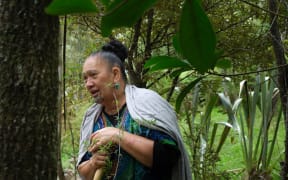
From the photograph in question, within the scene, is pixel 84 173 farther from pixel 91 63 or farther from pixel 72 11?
pixel 72 11

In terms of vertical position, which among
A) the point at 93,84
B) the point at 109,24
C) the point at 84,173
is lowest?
the point at 84,173

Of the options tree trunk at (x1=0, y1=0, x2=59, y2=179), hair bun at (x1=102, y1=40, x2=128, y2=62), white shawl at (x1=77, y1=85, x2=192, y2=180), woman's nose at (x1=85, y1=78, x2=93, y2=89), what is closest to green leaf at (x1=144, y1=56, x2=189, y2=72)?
tree trunk at (x1=0, y1=0, x2=59, y2=179)

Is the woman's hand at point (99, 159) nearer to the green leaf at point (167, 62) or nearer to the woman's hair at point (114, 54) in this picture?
the woman's hair at point (114, 54)

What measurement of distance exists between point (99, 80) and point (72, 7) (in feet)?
3.87

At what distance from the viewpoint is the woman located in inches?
64.0

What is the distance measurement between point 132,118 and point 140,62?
0.98 metres

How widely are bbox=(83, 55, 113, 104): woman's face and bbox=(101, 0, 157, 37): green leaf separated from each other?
117 centimetres

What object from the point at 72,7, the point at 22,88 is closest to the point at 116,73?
the point at 22,88

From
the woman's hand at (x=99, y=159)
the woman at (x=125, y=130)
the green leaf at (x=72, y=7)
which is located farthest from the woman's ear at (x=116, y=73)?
the green leaf at (x=72, y=7)

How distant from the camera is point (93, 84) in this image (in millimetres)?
1796

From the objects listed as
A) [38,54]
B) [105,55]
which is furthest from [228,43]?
[38,54]

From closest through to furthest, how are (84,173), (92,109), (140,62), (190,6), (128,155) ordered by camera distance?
(190,6), (128,155), (84,173), (92,109), (140,62)

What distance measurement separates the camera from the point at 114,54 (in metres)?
1.92

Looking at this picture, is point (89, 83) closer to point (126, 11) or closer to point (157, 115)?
point (157, 115)
